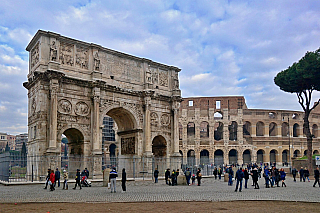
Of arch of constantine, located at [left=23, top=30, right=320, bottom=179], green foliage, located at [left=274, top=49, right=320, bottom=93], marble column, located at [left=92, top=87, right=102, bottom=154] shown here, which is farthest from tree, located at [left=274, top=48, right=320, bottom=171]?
marble column, located at [left=92, top=87, right=102, bottom=154]

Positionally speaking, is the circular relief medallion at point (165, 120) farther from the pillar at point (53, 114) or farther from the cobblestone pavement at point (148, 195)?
the cobblestone pavement at point (148, 195)

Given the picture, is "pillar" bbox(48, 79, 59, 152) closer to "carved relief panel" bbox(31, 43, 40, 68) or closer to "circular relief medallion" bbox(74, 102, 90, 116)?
"circular relief medallion" bbox(74, 102, 90, 116)

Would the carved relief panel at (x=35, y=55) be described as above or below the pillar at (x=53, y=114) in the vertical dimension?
above

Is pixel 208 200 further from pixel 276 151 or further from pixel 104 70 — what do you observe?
pixel 276 151

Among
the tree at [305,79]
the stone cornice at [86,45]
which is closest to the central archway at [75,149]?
the stone cornice at [86,45]

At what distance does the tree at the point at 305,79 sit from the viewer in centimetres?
3129

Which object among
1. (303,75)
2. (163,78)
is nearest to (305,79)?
(303,75)

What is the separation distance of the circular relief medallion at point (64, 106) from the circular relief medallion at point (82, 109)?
561mm

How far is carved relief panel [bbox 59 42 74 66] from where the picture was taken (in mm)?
22531

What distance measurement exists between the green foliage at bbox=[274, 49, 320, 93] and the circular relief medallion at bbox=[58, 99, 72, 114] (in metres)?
22.8

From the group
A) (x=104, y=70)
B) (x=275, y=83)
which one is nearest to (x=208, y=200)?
(x=104, y=70)

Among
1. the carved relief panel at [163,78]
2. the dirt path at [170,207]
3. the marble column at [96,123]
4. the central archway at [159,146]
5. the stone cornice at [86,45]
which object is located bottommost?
the dirt path at [170,207]

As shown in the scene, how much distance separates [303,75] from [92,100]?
2109cm

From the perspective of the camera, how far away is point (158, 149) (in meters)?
29.1
